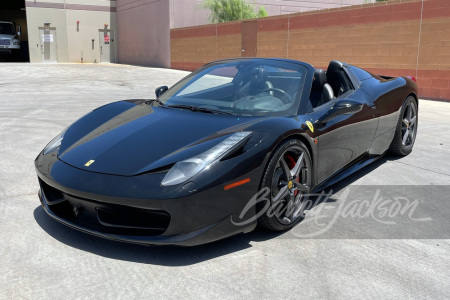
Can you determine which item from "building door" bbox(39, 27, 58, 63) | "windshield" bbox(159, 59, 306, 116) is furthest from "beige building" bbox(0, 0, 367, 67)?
"windshield" bbox(159, 59, 306, 116)

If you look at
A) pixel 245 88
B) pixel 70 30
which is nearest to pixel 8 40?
pixel 70 30

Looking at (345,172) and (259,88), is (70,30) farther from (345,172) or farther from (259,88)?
(345,172)

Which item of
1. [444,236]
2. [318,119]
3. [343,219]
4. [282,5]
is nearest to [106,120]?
[318,119]

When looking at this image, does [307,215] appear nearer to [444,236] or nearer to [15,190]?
[444,236]

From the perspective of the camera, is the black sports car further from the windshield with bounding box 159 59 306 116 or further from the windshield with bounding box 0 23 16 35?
the windshield with bounding box 0 23 16 35

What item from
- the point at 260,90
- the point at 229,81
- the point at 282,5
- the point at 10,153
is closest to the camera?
the point at 260,90

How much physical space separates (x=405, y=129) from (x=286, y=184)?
9.31 feet

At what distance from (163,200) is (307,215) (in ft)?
4.58

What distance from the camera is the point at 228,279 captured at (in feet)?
8.11

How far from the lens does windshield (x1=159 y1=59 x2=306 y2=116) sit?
11.6 feet

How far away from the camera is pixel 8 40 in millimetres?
26844

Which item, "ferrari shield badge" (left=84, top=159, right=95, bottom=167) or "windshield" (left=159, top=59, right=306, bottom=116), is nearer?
"ferrari shield badge" (left=84, top=159, right=95, bottom=167)

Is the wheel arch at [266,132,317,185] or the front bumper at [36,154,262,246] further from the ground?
the wheel arch at [266,132,317,185]

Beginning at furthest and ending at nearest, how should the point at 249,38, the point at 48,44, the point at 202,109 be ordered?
the point at 48,44, the point at 249,38, the point at 202,109
